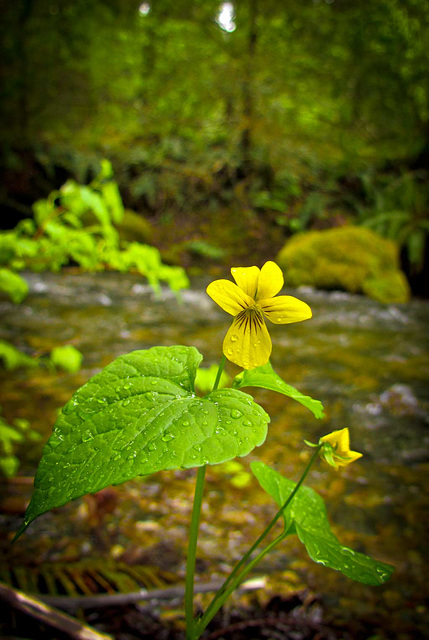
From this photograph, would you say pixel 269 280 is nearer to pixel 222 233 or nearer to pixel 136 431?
pixel 136 431

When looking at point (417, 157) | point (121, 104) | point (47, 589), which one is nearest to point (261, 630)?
point (47, 589)

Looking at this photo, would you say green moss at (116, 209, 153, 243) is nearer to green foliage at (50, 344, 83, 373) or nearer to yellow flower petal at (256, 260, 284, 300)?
green foliage at (50, 344, 83, 373)

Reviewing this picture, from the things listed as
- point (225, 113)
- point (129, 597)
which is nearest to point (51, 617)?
point (129, 597)

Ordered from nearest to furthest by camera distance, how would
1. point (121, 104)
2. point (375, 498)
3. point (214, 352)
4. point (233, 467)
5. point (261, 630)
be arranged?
point (261, 630) → point (375, 498) → point (233, 467) → point (214, 352) → point (121, 104)

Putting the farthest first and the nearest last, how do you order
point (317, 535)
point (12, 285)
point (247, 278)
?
point (12, 285), point (317, 535), point (247, 278)

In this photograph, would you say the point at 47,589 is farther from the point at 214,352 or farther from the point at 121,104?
the point at 121,104

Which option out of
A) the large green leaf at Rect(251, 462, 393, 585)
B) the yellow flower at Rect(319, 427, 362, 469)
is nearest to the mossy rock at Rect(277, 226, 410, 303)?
the large green leaf at Rect(251, 462, 393, 585)

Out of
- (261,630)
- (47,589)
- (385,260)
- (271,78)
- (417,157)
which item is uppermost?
(271,78)
